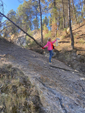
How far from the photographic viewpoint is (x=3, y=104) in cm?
211

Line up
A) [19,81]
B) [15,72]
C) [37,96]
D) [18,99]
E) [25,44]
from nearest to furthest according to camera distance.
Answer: [18,99] < [37,96] < [19,81] < [15,72] < [25,44]

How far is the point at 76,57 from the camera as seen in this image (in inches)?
336

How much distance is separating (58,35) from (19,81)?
12230mm

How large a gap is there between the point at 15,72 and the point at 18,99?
1.51 meters

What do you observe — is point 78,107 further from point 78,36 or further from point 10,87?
point 78,36

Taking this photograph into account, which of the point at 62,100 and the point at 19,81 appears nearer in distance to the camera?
the point at 62,100

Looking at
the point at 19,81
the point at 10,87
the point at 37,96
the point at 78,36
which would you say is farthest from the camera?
the point at 78,36

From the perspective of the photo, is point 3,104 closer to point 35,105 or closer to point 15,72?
point 35,105

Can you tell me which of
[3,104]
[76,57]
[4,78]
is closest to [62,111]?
[3,104]

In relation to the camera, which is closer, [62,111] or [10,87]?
[62,111]

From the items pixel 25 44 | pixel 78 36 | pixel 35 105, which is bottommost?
pixel 35 105

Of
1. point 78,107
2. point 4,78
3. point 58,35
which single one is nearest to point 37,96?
point 78,107

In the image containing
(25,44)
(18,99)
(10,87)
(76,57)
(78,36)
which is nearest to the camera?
(18,99)

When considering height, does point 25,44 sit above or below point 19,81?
above
